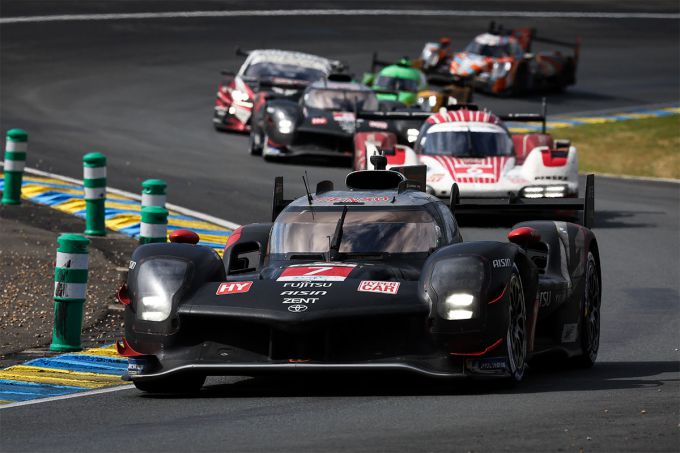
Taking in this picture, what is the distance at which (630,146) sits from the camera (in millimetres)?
32219

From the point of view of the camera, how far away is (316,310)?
991 centimetres

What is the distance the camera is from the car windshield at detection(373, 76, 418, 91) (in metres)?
34.6

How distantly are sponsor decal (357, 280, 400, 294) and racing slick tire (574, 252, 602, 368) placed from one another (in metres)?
2.28

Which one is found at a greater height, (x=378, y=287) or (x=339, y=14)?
(x=339, y=14)

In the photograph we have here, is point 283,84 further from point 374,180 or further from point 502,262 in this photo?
point 502,262

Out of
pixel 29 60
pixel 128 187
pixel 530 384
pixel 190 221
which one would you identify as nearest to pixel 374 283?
pixel 530 384

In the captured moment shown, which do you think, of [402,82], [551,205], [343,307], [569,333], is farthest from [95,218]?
[402,82]

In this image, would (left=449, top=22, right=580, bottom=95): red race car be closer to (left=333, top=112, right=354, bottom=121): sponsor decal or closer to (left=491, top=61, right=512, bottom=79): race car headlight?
(left=491, top=61, right=512, bottom=79): race car headlight

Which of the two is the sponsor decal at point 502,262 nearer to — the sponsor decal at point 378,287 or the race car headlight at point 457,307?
the race car headlight at point 457,307

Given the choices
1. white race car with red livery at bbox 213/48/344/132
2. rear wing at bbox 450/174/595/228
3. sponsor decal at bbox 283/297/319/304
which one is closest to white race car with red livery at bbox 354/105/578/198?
rear wing at bbox 450/174/595/228

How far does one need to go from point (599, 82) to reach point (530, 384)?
32913 mm

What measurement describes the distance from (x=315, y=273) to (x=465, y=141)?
40.0 feet

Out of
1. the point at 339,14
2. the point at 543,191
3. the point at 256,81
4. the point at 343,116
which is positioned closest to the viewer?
the point at 543,191

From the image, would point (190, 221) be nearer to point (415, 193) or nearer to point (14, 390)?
point (415, 193)
